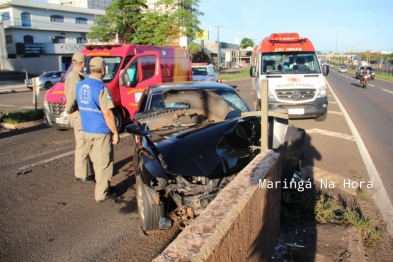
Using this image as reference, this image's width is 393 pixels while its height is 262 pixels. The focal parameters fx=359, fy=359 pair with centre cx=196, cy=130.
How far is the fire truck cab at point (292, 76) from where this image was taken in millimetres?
10211

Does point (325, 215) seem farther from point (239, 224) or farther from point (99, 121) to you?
point (99, 121)

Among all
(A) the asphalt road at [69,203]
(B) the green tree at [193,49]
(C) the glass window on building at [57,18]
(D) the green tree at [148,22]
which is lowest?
(A) the asphalt road at [69,203]

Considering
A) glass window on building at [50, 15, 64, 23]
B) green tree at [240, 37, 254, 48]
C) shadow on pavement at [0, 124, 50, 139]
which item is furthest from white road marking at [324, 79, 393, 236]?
green tree at [240, 37, 254, 48]

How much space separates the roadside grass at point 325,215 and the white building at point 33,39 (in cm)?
4534

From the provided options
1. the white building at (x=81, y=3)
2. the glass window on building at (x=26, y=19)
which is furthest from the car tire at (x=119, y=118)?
the white building at (x=81, y=3)

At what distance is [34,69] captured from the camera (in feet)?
152

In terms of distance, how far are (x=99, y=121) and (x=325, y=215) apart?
119 inches

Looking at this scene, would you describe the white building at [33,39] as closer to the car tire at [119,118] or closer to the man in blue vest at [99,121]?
the car tire at [119,118]

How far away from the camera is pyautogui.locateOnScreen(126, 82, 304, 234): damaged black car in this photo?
3.52 m

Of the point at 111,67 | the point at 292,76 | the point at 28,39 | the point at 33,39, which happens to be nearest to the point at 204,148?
the point at 111,67

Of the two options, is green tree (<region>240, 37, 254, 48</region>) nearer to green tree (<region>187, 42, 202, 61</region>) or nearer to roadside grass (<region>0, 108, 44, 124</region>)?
green tree (<region>187, 42, 202, 61</region>)

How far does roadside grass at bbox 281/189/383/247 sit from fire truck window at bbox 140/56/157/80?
21.5 ft

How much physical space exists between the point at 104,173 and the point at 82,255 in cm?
143

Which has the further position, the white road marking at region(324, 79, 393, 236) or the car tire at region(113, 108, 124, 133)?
the car tire at region(113, 108, 124, 133)
